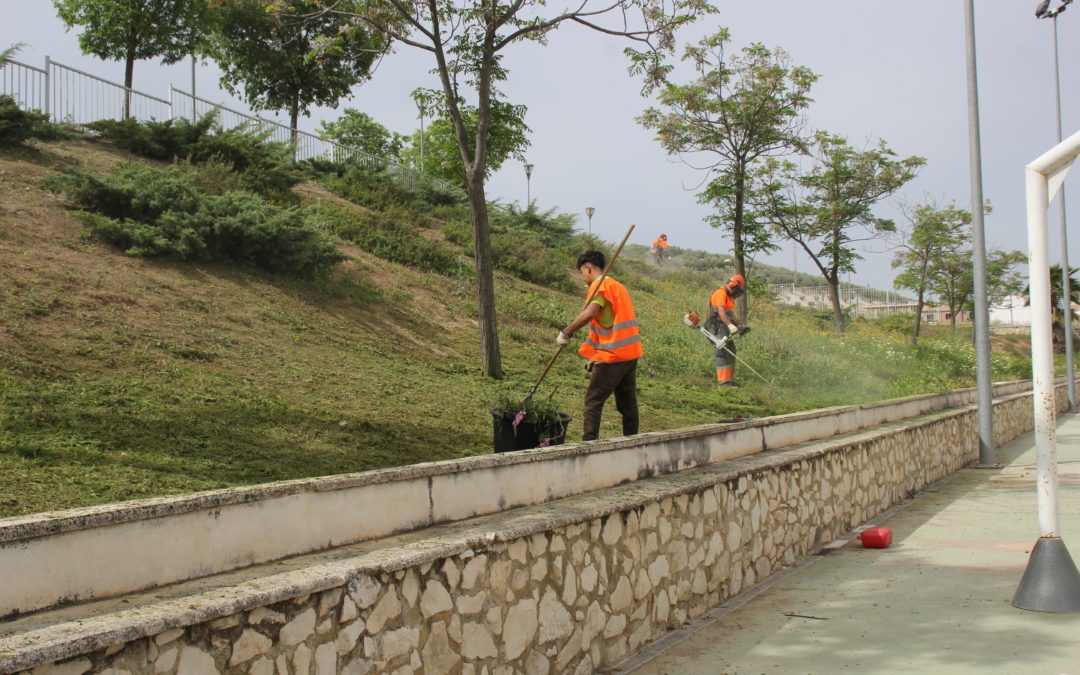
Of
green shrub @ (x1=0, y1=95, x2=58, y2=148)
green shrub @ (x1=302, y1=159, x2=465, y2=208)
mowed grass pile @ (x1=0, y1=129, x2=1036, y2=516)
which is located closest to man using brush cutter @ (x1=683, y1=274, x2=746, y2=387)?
mowed grass pile @ (x1=0, y1=129, x2=1036, y2=516)

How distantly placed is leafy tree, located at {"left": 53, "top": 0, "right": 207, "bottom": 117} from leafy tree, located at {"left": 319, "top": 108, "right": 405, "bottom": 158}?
2507cm

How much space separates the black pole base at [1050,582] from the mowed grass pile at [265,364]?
12.2 ft

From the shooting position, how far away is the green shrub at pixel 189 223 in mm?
11414

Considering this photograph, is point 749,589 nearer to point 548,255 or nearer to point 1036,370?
point 1036,370

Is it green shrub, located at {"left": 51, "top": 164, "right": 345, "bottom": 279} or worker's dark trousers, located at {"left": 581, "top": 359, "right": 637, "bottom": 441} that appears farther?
green shrub, located at {"left": 51, "top": 164, "right": 345, "bottom": 279}

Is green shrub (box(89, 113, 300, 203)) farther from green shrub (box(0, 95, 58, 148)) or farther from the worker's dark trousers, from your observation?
the worker's dark trousers

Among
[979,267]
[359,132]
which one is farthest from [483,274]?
[359,132]

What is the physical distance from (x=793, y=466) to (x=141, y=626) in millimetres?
5035

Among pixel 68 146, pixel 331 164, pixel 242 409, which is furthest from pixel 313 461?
pixel 331 164

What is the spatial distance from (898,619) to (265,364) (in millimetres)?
6664

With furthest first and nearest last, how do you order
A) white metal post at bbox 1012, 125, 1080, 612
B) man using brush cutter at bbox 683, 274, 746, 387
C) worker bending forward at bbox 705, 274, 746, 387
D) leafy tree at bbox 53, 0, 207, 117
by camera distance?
leafy tree at bbox 53, 0, 207, 117 → worker bending forward at bbox 705, 274, 746, 387 → man using brush cutter at bbox 683, 274, 746, 387 → white metal post at bbox 1012, 125, 1080, 612

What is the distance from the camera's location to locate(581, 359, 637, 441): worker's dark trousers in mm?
6512

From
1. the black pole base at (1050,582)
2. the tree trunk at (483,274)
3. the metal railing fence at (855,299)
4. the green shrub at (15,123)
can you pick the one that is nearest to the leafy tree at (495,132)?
the tree trunk at (483,274)

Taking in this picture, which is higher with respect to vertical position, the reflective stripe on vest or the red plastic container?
the reflective stripe on vest
